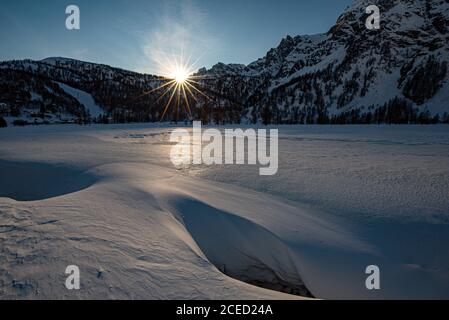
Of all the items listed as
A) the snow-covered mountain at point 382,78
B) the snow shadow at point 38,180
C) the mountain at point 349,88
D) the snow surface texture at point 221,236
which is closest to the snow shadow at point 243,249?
the snow surface texture at point 221,236

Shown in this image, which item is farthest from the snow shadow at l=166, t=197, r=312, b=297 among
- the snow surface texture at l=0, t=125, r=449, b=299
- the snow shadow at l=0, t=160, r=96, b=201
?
the snow shadow at l=0, t=160, r=96, b=201

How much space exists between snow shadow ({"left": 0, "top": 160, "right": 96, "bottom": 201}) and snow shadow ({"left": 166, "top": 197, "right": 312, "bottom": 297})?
3.84 meters

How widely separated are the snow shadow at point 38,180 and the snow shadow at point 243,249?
3.84 meters

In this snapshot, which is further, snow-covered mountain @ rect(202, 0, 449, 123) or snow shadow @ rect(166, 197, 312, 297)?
snow-covered mountain @ rect(202, 0, 449, 123)

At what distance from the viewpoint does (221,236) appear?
15.4ft

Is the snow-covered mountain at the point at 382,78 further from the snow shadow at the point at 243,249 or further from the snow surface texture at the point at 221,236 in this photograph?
the snow shadow at the point at 243,249

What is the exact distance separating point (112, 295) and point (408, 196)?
6.97 meters

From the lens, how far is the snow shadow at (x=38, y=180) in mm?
6461

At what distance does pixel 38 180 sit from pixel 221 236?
6639 mm

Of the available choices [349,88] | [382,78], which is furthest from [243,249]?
[382,78]

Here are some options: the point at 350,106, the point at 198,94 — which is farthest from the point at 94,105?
the point at 350,106

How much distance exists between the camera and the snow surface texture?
9.02ft

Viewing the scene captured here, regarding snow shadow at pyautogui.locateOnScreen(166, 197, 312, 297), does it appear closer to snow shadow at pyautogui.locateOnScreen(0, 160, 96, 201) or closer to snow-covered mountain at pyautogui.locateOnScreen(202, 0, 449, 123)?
snow shadow at pyautogui.locateOnScreen(0, 160, 96, 201)
